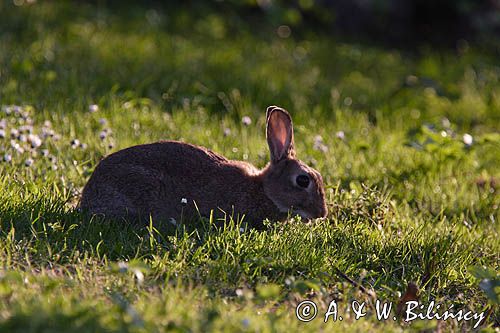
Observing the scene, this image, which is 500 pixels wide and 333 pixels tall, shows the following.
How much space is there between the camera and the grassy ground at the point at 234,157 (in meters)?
4.54

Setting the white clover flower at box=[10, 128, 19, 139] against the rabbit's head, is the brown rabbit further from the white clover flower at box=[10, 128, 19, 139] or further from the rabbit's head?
the white clover flower at box=[10, 128, 19, 139]

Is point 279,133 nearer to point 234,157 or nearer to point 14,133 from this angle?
point 234,157

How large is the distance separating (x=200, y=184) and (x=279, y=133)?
787 millimetres

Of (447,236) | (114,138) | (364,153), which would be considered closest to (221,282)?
(447,236)

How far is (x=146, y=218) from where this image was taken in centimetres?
587

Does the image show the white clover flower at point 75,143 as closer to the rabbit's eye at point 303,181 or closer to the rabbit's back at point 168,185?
the rabbit's back at point 168,185

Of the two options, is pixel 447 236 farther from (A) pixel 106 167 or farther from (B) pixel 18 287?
(B) pixel 18 287

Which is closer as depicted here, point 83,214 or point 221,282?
point 221,282

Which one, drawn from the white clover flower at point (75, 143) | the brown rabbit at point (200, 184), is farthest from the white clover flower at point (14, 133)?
the brown rabbit at point (200, 184)

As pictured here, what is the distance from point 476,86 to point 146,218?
6.41 metres

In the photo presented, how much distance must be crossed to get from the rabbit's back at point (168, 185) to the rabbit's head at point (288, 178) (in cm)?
13

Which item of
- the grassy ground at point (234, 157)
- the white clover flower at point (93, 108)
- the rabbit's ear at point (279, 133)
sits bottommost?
the grassy ground at point (234, 157)

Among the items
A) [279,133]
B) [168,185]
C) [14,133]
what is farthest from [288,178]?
[14,133]

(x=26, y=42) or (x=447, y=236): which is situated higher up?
(x=26, y=42)
